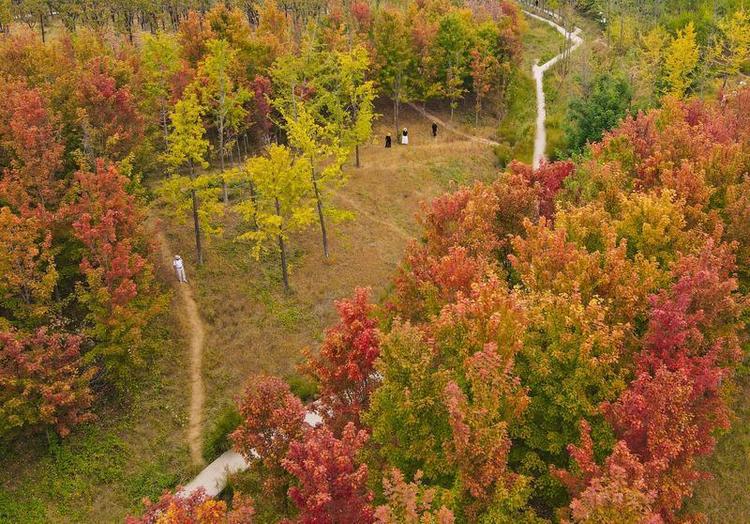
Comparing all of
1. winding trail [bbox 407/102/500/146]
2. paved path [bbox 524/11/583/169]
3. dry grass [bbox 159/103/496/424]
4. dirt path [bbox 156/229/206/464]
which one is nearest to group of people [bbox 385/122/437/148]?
dry grass [bbox 159/103/496/424]

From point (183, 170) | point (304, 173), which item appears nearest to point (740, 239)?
point (304, 173)

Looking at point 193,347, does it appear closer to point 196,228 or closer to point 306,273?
point 196,228

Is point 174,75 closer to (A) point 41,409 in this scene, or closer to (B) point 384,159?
(B) point 384,159

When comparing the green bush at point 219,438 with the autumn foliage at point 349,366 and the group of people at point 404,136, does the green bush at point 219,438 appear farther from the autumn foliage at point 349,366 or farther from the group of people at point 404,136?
the group of people at point 404,136

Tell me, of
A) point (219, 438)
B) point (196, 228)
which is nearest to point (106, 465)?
point (219, 438)

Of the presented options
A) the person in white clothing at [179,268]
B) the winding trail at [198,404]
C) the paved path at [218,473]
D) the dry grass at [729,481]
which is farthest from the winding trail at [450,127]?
the paved path at [218,473]

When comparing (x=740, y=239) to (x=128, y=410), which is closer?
(x=740, y=239)

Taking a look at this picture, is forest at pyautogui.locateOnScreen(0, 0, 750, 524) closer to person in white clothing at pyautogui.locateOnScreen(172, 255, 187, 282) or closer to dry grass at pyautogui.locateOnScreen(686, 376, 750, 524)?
dry grass at pyautogui.locateOnScreen(686, 376, 750, 524)
